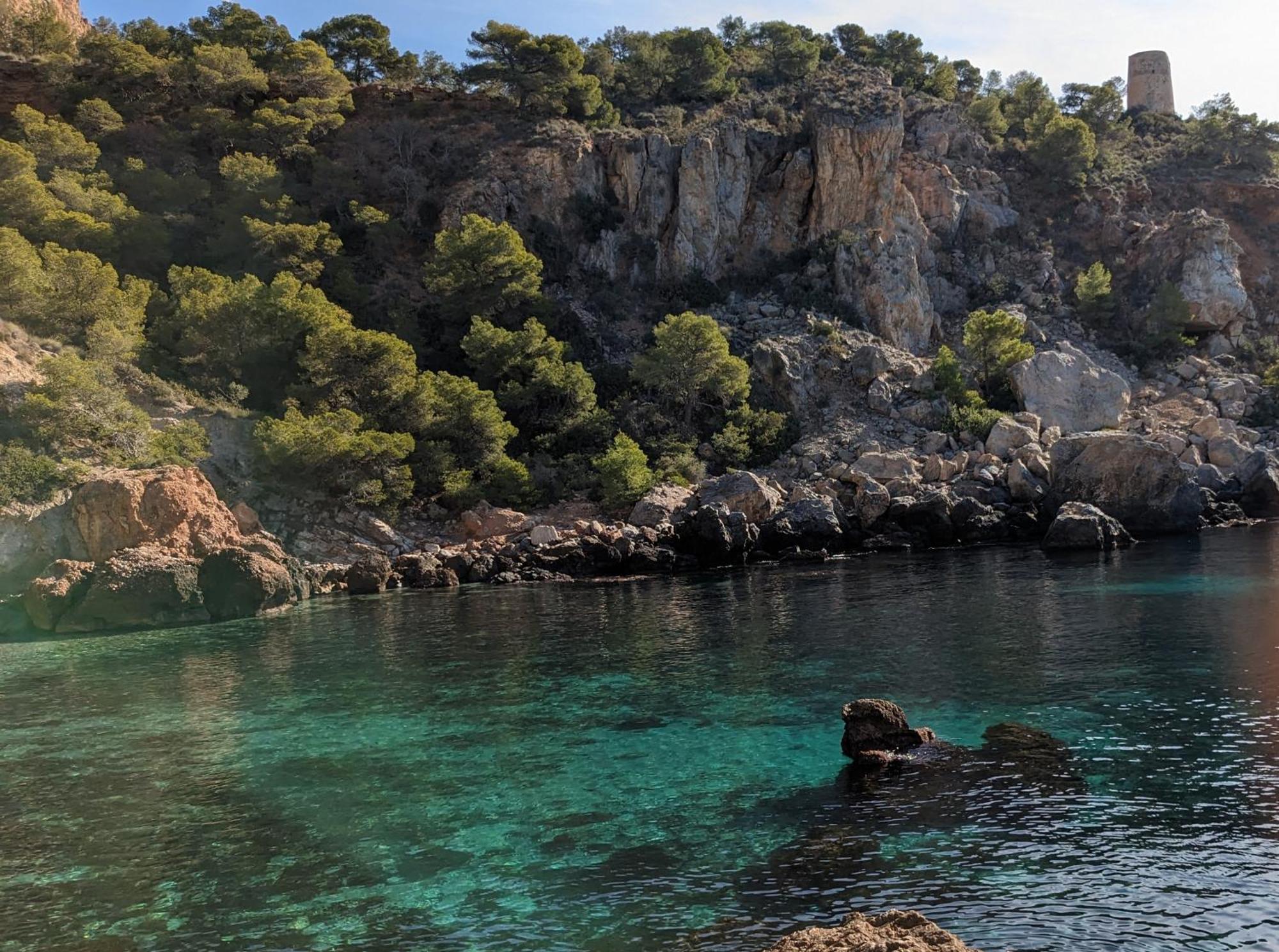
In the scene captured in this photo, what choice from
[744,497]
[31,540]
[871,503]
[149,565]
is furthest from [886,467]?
[31,540]

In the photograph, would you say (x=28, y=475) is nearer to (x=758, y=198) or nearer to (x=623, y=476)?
(x=623, y=476)

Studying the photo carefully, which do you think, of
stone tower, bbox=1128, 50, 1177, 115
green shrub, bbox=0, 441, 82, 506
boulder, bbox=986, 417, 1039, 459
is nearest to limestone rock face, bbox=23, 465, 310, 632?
green shrub, bbox=0, 441, 82, 506

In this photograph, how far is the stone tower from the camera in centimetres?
9300

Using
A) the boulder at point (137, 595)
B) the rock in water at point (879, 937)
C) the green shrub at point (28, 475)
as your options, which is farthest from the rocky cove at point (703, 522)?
the rock in water at point (879, 937)

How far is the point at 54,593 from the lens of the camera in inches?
1165

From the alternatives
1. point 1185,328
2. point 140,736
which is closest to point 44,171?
point 140,736

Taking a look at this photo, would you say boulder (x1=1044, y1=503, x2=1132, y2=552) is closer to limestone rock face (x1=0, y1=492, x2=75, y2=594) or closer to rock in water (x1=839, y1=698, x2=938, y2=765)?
rock in water (x1=839, y1=698, x2=938, y2=765)

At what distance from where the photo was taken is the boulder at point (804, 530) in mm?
41125

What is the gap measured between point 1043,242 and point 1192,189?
15594mm

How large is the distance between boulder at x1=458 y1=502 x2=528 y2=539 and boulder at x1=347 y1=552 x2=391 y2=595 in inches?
225

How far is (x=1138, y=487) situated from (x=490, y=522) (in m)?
28.4

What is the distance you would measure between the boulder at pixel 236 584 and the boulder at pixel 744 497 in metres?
18.5

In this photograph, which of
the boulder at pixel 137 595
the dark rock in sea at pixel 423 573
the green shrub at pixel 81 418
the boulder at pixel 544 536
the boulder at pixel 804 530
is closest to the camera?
the boulder at pixel 137 595

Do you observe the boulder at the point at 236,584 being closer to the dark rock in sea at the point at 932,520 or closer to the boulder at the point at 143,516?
the boulder at the point at 143,516
